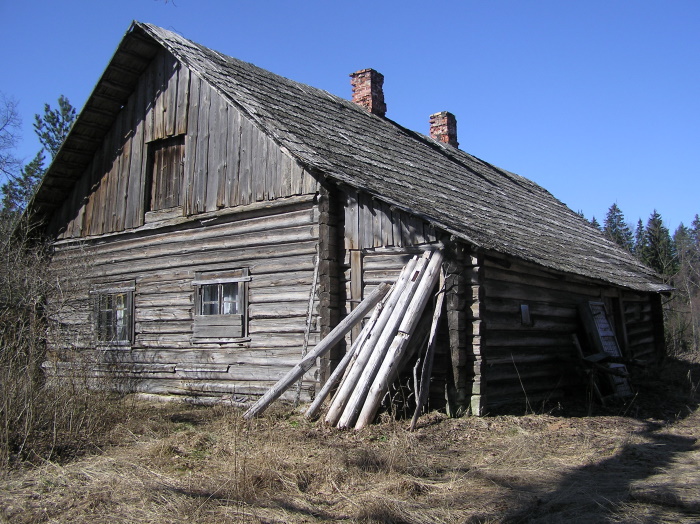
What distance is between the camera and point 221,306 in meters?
10.8

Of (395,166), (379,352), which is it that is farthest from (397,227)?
(395,166)

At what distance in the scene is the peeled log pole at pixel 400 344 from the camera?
25.5ft

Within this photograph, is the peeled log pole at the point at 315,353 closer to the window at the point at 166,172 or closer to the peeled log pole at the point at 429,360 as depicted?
the peeled log pole at the point at 429,360

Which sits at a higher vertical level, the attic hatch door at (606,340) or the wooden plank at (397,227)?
the wooden plank at (397,227)

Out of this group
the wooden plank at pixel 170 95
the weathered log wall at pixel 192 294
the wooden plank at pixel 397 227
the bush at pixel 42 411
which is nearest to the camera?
the bush at pixel 42 411

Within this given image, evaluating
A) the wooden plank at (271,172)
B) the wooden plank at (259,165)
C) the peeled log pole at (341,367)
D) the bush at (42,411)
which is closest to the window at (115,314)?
the wooden plank at (259,165)

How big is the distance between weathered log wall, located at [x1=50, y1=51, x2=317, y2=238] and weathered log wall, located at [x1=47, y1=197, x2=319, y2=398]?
326 mm

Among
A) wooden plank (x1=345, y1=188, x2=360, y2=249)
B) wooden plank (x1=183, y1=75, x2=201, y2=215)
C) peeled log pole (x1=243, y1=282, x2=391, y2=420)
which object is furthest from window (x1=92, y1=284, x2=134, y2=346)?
wooden plank (x1=345, y1=188, x2=360, y2=249)

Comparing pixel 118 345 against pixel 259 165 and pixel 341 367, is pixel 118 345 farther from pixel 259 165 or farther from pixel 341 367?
pixel 341 367

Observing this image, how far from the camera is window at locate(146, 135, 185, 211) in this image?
11.7 m

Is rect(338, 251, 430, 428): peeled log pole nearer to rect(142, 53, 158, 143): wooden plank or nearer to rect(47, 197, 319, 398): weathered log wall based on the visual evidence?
rect(47, 197, 319, 398): weathered log wall

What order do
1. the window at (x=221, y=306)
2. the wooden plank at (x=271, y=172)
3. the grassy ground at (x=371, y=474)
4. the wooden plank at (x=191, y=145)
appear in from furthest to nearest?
1. the wooden plank at (x=191, y=145)
2. the window at (x=221, y=306)
3. the wooden plank at (x=271, y=172)
4. the grassy ground at (x=371, y=474)

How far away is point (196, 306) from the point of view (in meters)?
11.0

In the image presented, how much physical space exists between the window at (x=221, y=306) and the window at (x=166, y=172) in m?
1.67
